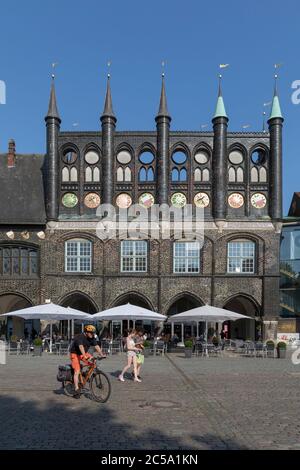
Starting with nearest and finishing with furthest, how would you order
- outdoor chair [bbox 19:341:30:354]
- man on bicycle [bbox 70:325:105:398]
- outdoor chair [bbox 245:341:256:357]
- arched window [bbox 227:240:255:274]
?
man on bicycle [bbox 70:325:105:398] → outdoor chair [bbox 245:341:256:357] → outdoor chair [bbox 19:341:30:354] → arched window [bbox 227:240:255:274]

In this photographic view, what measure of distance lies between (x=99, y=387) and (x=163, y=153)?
22047 mm

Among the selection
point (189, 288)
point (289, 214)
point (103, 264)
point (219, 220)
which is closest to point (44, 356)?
point (103, 264)

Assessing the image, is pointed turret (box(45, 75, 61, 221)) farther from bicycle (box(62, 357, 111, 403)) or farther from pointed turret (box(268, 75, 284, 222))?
bicycle (box(62, 357, 111, 403))

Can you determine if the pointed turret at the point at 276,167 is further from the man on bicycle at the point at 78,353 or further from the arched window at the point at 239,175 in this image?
the man on bicycle at the point at 78,353

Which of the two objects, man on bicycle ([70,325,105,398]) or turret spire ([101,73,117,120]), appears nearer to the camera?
man on bicycle ([70,325,105,398])

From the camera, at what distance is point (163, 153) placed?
1237 inches

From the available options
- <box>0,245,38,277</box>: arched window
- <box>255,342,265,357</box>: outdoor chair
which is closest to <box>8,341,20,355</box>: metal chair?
<box>0,245,38,277</box>: arched window

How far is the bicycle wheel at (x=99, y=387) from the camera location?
36.8 feet

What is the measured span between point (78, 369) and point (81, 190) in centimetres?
2181

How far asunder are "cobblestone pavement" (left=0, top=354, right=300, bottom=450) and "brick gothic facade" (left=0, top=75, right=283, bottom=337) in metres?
14.1

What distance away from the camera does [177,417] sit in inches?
376

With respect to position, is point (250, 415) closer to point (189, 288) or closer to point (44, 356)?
point (44, 356)

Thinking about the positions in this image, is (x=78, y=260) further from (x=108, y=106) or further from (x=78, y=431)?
(x=78, y=431)

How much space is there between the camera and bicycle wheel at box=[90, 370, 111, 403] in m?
11.2
